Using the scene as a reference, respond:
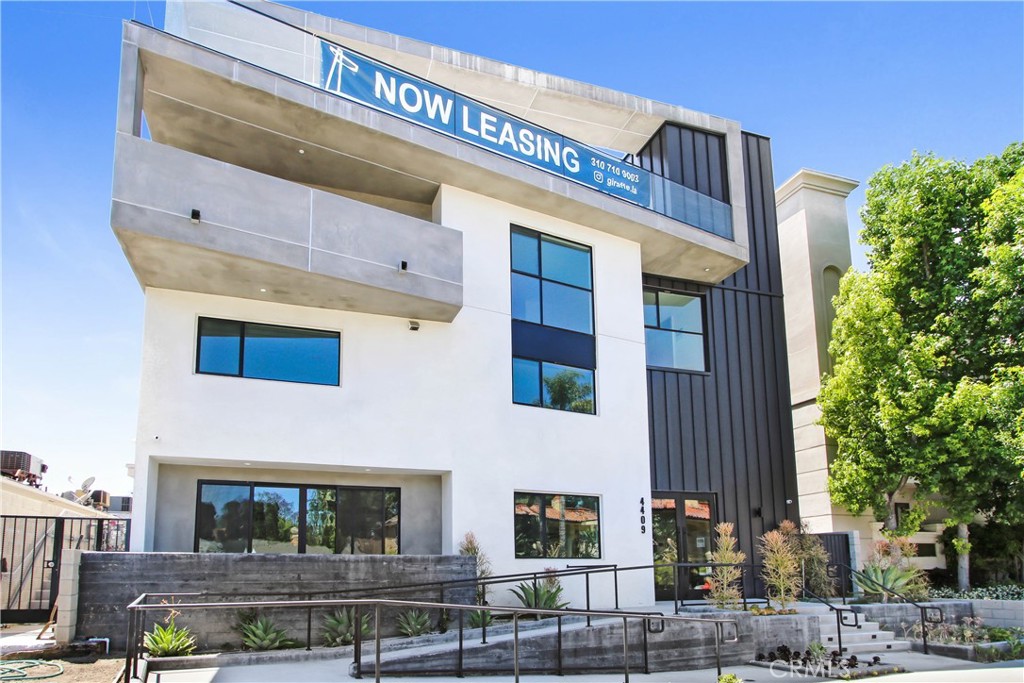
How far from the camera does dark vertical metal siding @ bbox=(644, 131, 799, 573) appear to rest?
1945 centimetres

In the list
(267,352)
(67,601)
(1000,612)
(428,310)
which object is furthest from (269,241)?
(1000,612)

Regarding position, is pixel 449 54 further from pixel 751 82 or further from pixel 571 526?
pixel 571 526

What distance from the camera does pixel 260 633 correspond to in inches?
473

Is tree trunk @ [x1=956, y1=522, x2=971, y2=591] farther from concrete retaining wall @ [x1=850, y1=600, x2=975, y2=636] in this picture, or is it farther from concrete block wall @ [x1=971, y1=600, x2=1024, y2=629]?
concrete retaining wall @ [x1=850, y1=600, x2=975, y2=636]

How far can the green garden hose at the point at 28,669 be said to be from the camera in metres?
9.29

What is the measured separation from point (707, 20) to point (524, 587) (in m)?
11.2

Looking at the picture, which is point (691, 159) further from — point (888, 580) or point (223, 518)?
point (223, 518)

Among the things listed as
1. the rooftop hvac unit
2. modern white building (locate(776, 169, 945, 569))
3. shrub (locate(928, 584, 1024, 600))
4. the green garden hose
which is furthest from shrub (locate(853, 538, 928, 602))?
the rooftop hvac unit

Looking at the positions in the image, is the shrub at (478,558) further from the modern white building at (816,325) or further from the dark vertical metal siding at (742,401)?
the modern white building at (816,325)

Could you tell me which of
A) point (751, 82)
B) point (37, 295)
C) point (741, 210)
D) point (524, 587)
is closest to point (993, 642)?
point (524, 587)

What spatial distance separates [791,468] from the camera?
20.6m

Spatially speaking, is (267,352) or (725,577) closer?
(267,352)

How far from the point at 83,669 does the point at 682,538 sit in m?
12.7

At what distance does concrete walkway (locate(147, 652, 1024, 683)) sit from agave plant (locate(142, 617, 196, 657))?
0.81 meters
